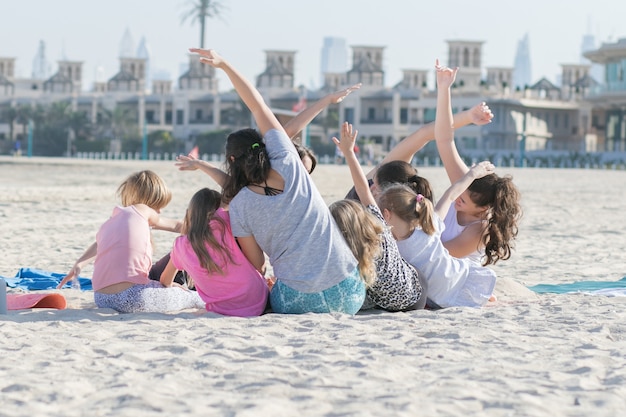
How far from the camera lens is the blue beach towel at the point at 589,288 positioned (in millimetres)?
7059

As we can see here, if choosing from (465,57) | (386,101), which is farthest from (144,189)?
(465,57)

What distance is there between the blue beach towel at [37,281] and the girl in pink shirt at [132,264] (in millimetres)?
1237

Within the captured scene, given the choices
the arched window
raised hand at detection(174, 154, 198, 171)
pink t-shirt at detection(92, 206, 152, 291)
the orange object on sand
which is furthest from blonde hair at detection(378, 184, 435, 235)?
the arched window

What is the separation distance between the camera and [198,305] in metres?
6.25

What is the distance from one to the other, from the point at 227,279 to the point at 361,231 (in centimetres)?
74

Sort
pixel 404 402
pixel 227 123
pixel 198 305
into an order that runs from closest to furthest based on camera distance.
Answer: pixel 404 402 < pixel 198 305 < pixel 227 123

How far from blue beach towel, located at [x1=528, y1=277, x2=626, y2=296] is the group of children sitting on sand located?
0.93 meters

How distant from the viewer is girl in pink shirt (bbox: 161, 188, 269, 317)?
5.67m

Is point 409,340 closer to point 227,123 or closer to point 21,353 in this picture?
point 21,353

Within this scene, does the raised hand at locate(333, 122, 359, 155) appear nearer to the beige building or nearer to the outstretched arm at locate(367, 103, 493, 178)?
the outstretched arm at locate(367, 103, 493, 178)

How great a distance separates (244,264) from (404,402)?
79.0 inches

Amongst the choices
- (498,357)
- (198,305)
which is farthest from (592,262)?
(498,357)

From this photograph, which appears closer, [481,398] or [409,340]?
[481,398]

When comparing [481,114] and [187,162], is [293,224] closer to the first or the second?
[187,162]
